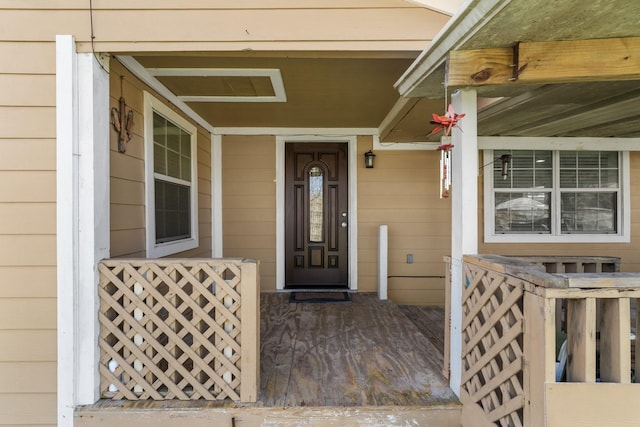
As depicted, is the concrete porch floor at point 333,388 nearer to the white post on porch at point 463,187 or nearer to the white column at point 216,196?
the white post on porch at point 463,187

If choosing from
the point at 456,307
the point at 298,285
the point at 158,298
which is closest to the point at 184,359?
the point at 158,298

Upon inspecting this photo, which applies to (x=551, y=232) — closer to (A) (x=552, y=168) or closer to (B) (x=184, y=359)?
Answer: (A) (x=552, y=168)

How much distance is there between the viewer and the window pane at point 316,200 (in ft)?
14.0

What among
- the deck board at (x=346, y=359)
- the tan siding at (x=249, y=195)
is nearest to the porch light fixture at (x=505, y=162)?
the deck board at (x=346, y=359)

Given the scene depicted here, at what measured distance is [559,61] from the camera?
1510 millimetres

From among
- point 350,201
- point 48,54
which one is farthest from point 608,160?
point 48,54

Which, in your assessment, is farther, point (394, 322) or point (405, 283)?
point (405, 283)

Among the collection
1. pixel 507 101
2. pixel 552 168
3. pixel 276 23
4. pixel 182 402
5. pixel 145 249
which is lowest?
pixel 182 402

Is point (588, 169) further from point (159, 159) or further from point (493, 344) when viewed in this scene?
point (159, 159)

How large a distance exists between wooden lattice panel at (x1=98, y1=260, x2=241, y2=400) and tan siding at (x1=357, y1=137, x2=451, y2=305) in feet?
8.38

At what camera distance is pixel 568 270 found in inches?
111

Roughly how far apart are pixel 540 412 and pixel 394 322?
1.89 meters

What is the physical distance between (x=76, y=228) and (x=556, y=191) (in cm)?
494

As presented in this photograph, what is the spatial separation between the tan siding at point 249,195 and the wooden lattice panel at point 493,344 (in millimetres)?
2777
